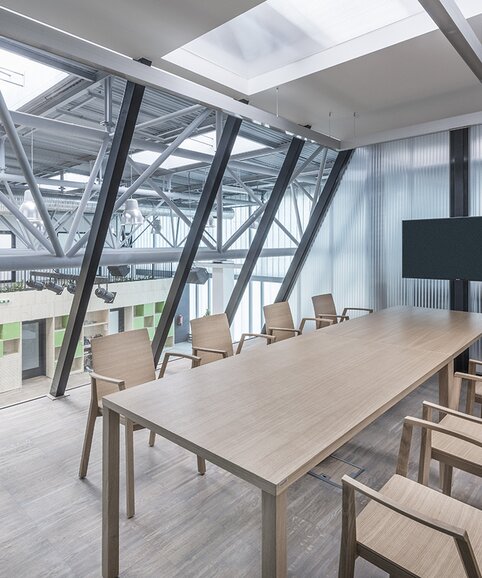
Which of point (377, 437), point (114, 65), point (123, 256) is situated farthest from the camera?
point (123, 256)

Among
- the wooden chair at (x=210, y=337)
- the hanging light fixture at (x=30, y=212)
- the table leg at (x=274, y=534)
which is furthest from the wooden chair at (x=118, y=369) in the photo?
the hanging light fixture at (x=30, y=212)

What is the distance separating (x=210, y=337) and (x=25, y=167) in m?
1.86

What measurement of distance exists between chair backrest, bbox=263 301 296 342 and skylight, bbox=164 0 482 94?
2.09 metres

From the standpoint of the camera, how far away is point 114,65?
8.96 ft

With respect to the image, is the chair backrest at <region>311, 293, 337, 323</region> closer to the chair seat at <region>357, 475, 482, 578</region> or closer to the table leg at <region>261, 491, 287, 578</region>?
the chair seat at <region>357, 475, 482, 578</region>

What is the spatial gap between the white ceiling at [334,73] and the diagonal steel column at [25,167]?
25.2 inches

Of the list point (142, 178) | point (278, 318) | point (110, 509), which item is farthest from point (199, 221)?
point (110, 509)

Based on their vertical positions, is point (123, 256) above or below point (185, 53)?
below

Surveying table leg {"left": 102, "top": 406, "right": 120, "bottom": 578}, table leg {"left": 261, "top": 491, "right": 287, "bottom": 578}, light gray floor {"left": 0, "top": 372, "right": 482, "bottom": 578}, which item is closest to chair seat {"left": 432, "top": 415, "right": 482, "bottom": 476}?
light gray floor {"left": 0, "top": 372, "right": 482, "bottom": 578}

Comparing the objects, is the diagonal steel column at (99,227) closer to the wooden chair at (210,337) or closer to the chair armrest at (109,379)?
the wooden chair at (210,337)

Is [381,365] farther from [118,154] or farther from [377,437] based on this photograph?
[118,154]

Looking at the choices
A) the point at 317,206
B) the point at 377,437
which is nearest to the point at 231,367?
the point at 377,437

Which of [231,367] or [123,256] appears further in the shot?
[123,256]

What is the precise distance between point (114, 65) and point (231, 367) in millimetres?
2127
